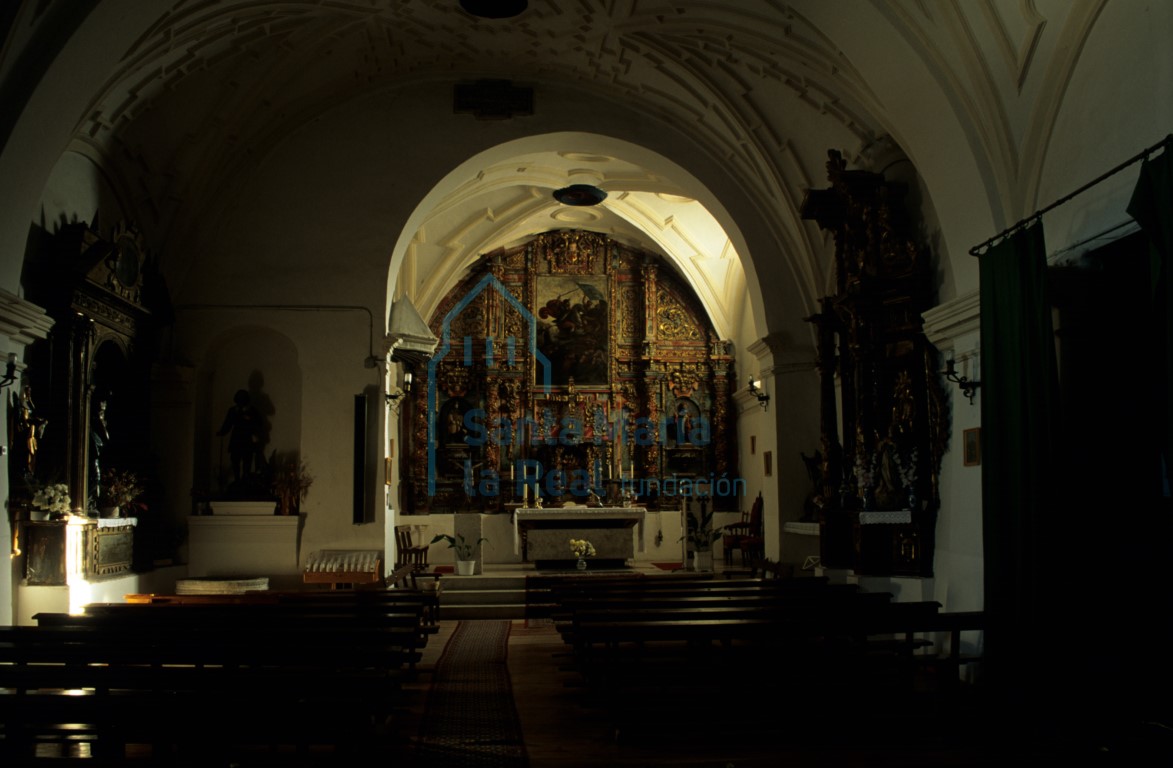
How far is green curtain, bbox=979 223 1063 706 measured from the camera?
6.28m

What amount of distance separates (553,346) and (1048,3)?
13273 mm

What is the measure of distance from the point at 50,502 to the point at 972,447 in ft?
25.1

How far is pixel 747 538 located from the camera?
15.8 metres

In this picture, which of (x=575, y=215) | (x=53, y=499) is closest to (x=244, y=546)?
(x=53, y=499)

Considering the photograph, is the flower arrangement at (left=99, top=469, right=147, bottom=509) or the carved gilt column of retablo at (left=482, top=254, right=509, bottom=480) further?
the carved gilt column of retablo at (left=482, top=254, right=509, bottom=480)

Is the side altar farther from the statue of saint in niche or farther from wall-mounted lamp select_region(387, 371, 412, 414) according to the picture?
the statue of saint in niche

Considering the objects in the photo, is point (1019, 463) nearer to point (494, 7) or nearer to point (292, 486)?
point (494, 7)

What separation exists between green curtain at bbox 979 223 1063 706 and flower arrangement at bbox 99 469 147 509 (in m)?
8.00

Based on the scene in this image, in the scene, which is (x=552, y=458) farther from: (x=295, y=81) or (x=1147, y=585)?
(x=1147, y=585)

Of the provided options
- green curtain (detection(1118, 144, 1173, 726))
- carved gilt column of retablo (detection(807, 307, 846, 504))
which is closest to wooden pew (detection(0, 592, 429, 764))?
green curtain (detection(1118, 144, 1173, 726))

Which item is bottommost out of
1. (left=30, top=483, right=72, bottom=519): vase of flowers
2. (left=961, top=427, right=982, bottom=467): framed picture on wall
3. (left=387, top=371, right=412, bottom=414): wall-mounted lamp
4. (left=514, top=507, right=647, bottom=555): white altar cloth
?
(left=514, top=507, right=647, bottom=555): white altar cloth

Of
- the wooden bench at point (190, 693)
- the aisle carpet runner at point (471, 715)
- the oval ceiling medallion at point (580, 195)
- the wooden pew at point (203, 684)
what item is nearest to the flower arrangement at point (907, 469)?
the aisle carpet runner at point (471, 715)

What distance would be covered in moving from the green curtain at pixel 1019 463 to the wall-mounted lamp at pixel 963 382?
0.83 meters

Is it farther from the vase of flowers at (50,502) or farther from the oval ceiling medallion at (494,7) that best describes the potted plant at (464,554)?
the oval ceiling medallion at (494,7)
